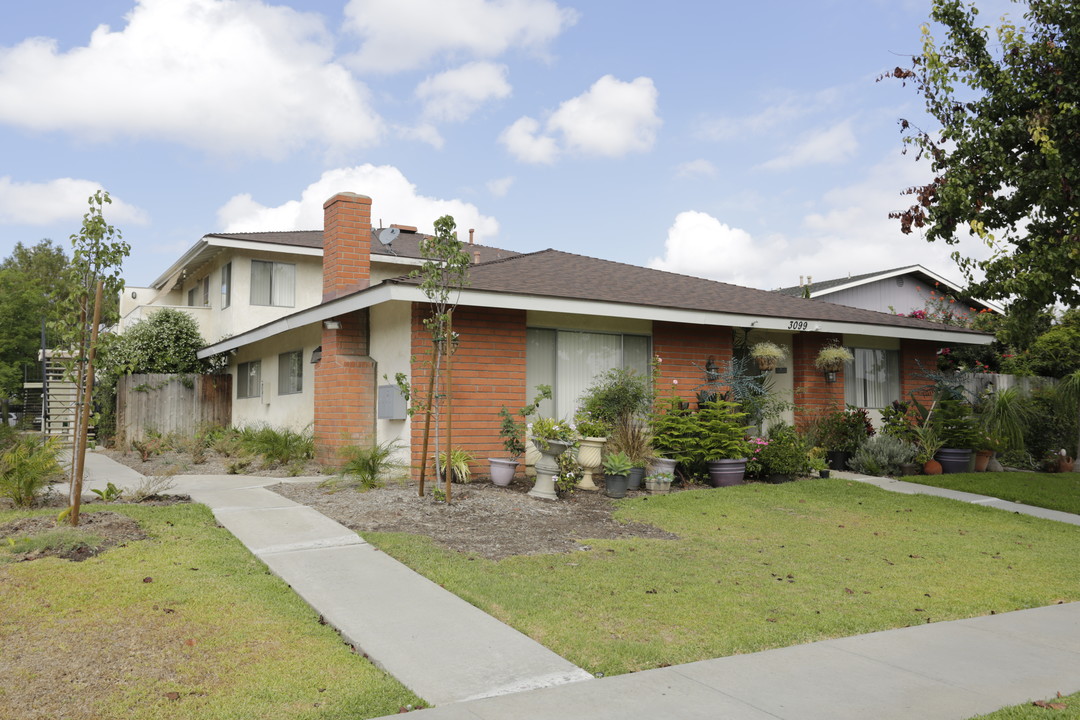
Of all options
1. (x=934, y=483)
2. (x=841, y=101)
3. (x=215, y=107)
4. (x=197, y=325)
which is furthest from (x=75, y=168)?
(x=934, y=483)

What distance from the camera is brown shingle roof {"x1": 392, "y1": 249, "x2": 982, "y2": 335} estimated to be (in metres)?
12.2

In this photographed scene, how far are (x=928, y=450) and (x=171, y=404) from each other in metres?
17.5

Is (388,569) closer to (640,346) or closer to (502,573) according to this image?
(502,573)

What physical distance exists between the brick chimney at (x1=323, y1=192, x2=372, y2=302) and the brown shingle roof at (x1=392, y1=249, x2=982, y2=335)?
2.08 meters

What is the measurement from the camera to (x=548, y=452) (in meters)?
10.6

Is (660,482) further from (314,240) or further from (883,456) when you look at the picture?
(314,240)

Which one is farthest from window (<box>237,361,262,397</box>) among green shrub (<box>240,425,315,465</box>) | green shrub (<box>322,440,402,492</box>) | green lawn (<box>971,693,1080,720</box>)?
green lawn (<box>971,693,1080,720</box>)

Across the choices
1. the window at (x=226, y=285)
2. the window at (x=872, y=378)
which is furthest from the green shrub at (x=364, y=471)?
the window at (x=226, y=285)

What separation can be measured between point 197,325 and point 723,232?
15.6 metres

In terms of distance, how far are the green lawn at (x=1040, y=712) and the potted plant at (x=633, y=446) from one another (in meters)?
7.42

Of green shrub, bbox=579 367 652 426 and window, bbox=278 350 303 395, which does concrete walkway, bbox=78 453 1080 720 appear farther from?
window, bbox=278 350 303 395

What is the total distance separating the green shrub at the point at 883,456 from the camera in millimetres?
14039

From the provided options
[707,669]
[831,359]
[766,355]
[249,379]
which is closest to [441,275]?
[707,669]

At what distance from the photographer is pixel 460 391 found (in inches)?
460
